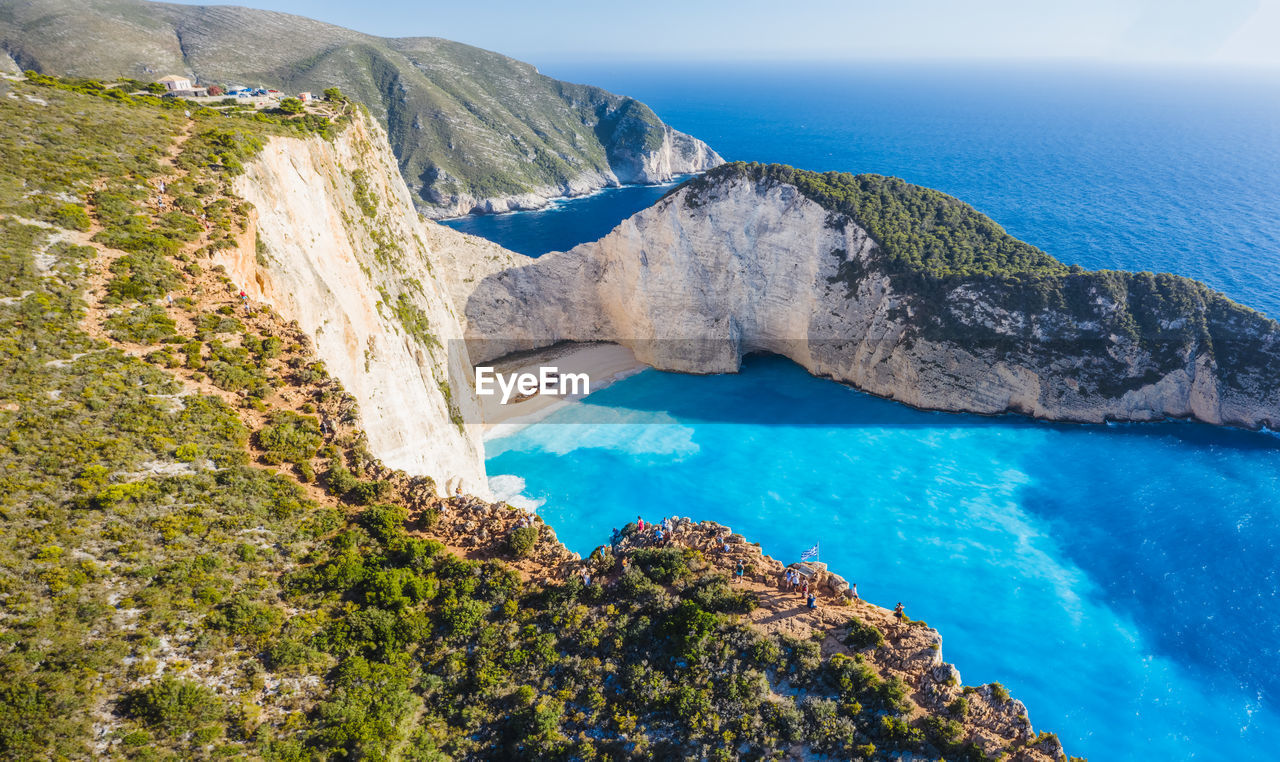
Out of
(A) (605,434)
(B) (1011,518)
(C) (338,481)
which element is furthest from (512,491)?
(B) (1011,518)

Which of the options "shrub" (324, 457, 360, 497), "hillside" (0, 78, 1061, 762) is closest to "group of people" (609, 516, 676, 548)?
"hillside" (0, 78, 1061, 762)

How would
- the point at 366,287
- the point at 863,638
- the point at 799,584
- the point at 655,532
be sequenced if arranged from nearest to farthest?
the point at 863,638, the point at 799,584, the point at 655,532, the point at 366,287

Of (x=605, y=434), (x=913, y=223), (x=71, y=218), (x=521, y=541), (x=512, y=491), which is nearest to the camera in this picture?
(x=521, y=541)

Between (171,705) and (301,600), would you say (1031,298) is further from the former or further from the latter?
(171,705)

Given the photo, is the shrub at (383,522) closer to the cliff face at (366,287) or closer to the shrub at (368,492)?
the shrub at (368,492)

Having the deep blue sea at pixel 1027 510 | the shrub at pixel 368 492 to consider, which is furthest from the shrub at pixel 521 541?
the deep blue sea at pixel 1027 510
